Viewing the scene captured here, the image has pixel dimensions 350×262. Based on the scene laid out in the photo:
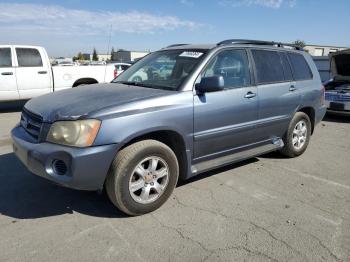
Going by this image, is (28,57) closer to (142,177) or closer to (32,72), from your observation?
(32,72)

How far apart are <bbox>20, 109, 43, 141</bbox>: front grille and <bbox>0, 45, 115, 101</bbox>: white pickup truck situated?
6.75m

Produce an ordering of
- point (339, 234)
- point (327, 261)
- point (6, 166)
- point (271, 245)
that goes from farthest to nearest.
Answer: point (6, 166)
point (339, 234)
point (271, 245)
point (327, 261)

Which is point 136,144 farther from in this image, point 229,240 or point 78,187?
point 229,240

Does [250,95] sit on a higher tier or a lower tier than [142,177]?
higher

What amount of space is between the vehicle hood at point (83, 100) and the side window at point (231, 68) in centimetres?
74

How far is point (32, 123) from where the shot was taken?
12.0 ft

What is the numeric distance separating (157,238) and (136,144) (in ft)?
2.96

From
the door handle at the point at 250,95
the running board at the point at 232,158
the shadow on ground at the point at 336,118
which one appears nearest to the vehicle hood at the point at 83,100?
the running board at the point at 232,158

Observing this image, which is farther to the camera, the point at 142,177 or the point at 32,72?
the point at 32,72

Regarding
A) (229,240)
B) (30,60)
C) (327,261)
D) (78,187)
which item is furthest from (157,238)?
(30,60)

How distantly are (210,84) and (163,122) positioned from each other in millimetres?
697

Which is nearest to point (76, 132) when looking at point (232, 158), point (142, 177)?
point (142, 177)

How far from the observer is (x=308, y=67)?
5.94 m

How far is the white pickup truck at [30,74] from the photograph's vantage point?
9906 mm
